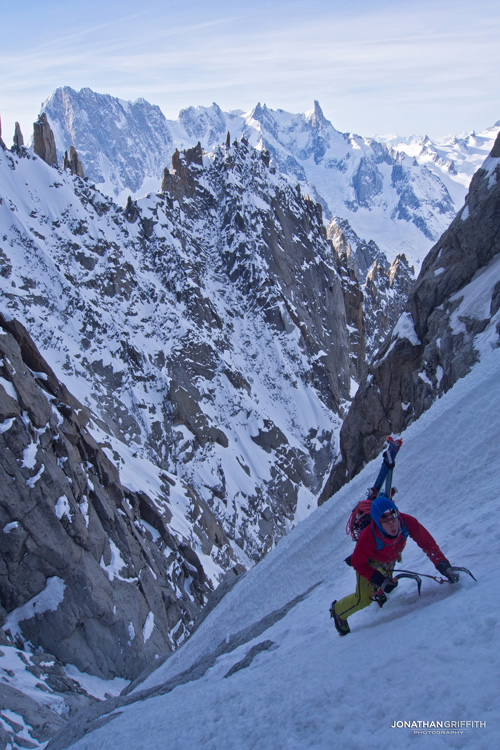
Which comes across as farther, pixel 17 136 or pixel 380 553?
pixel 17 136

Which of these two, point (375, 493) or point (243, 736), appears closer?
point (243, 736)

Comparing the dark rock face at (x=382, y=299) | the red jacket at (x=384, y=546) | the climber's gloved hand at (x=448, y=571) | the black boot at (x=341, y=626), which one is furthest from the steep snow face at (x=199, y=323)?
the climber's gloved hand at (x=448, y=571)

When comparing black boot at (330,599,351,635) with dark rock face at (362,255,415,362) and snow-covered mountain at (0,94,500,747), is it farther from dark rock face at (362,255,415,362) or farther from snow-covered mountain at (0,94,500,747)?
dark rock face at (362,255,415,362)

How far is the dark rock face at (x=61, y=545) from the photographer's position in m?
27.5

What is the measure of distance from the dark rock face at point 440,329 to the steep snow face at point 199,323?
94.5ft

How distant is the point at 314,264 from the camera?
13612 centimetres

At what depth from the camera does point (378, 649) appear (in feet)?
18.3

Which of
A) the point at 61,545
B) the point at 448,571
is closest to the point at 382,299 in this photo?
the point at 61,545

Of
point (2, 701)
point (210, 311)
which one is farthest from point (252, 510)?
point (2, 701)

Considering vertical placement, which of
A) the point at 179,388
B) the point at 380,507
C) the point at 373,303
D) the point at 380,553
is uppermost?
the point at 179,388

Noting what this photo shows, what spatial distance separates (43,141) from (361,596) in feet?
357

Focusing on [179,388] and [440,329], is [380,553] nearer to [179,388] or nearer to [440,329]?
[440,329]

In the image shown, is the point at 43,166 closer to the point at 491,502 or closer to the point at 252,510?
the point at 252,510

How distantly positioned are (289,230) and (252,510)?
77.3 metres
